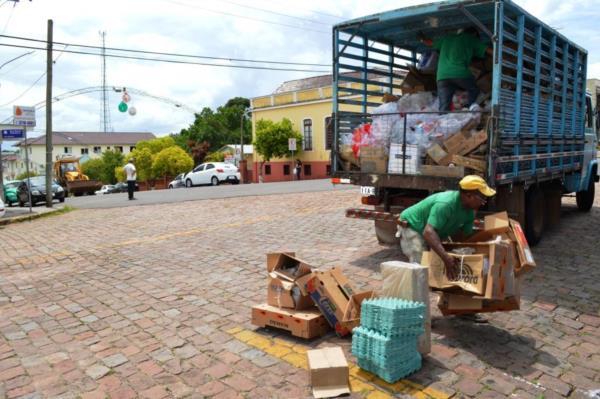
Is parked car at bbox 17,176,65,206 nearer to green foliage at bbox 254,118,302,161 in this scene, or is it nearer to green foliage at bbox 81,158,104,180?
green foliage at bbox 254,118,302,161

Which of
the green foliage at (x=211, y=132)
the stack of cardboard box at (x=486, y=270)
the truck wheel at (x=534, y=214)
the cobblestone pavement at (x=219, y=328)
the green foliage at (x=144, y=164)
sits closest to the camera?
the cobblestone pavement at (x=219, y=328)

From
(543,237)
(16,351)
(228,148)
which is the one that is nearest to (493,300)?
(16,351)

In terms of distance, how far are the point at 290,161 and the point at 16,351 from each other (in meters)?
37.3

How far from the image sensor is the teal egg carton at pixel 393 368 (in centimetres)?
351

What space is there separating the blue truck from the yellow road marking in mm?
2845

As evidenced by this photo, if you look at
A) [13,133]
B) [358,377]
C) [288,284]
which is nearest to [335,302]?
[288,284]

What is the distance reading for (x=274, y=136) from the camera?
1567 inches

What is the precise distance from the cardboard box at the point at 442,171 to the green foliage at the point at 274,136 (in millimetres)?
33635

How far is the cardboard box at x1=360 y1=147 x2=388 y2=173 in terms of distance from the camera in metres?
6.73

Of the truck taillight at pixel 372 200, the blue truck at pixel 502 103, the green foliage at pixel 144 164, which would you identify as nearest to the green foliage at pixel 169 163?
the green foliage at pixel 144 164

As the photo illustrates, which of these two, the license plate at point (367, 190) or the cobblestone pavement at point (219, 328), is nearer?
the cobblestone pavement at point (219, 328)

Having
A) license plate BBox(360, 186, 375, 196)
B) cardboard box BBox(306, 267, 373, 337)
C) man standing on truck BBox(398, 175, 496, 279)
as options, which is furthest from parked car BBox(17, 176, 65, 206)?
man standing on truck BBox(398, 175, 496, 279)

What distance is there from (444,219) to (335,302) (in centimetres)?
120

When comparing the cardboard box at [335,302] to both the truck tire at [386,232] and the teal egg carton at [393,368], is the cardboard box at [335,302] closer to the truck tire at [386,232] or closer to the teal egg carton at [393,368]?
the teal egg carton at [393,368]
